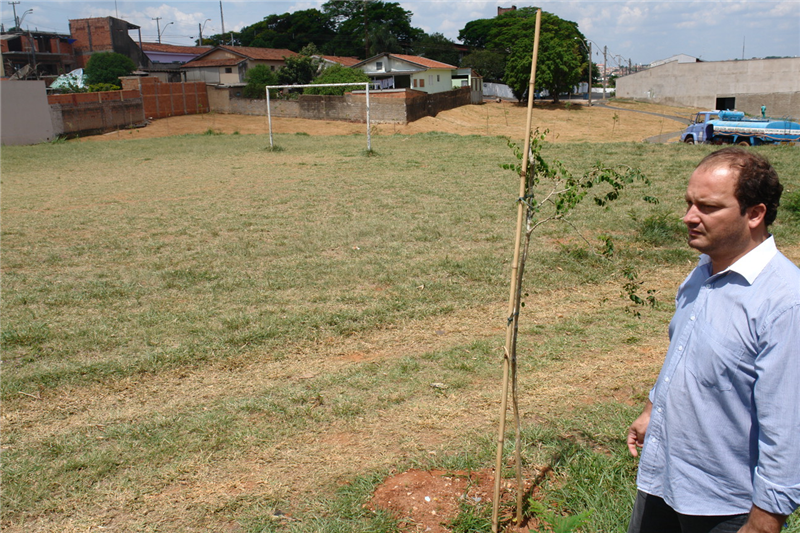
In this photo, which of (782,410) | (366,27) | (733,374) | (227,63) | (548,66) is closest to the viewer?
(782,410)

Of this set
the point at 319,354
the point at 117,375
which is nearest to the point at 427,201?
the point at 319,354

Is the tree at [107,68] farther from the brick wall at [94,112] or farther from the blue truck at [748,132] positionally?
the blue truck at [748,132]

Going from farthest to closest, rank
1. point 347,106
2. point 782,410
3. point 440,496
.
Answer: point 347,106, point 440,496, point 782,410

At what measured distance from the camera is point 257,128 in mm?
29844

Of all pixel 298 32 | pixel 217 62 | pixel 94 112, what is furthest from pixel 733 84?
pixel 94 112

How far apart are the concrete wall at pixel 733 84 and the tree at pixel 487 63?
1394 centimetres

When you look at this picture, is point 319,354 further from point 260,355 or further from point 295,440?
point 295,440

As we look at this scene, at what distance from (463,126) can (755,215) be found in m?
32.4

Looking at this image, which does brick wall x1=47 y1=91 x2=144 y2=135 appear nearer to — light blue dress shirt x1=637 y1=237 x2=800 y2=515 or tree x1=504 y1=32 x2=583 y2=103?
tree x1=504 y1=32 x2=583 y2=103

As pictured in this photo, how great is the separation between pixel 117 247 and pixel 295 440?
5.47 meters

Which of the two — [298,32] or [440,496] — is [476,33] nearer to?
[298,32]

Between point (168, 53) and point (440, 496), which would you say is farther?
point (168, 53)

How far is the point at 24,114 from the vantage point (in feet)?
79.8

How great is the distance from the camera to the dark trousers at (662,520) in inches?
70.7
